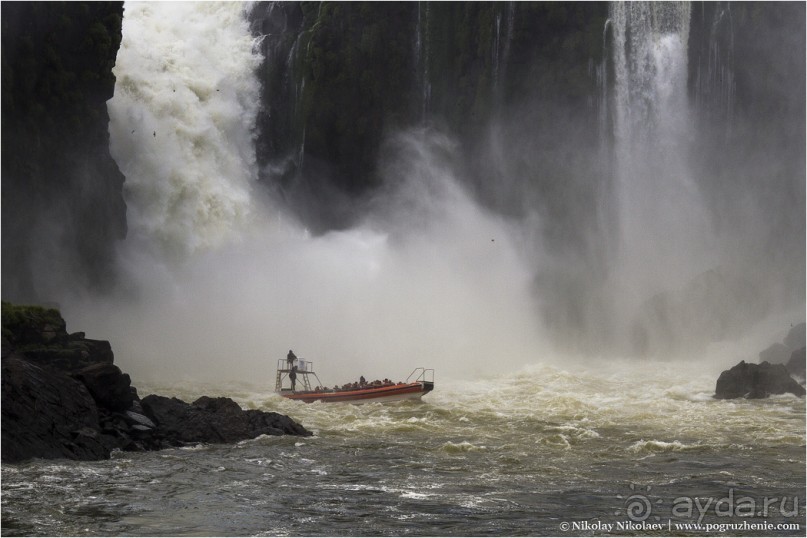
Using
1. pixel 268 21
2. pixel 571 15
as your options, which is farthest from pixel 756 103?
pixel 268 21

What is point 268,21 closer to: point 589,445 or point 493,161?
point 493,161

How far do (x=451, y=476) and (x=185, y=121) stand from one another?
32.8 metres

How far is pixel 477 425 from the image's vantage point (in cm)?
3023

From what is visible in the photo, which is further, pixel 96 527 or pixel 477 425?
pixel 477 425

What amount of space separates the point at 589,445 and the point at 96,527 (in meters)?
14.1

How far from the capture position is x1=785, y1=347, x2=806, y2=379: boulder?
39875mm

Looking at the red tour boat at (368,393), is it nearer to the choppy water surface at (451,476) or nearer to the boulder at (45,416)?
the choppy water surface at (451,476)

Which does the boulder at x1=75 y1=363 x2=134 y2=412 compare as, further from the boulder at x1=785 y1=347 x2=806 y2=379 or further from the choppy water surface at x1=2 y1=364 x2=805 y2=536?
the boulder at x1=785 y1=347 x2=806 y2=379

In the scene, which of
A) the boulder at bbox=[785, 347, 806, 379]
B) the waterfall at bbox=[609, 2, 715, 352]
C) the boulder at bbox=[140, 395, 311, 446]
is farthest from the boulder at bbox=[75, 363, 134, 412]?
the waterfall at bbox=[609, 2, 715, 352]

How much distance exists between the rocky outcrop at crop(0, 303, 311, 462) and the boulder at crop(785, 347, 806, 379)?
22.4 m

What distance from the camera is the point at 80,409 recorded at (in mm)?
25016

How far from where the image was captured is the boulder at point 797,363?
39.9m

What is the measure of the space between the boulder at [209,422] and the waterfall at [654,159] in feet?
91.0

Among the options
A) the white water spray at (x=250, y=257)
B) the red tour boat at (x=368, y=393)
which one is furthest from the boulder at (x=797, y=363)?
the red tour boat at (x=368, y=393)
